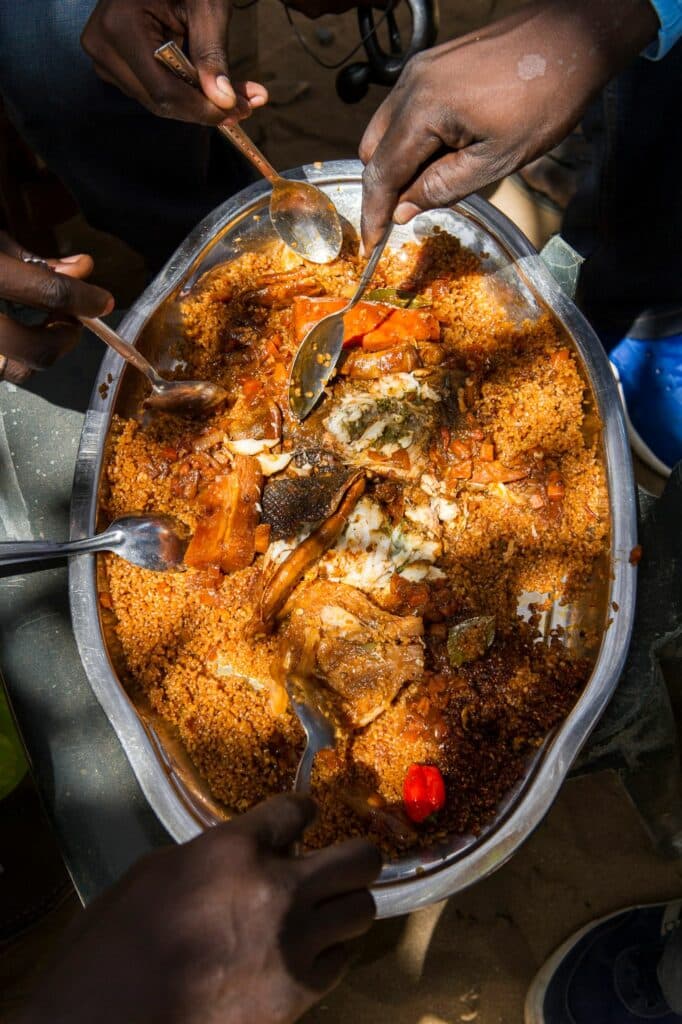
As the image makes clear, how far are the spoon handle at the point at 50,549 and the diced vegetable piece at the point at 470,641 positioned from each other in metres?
0.93

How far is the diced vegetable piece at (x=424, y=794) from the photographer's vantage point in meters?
1.76

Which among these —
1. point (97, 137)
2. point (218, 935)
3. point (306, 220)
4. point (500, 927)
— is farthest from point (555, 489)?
point (97, 137)

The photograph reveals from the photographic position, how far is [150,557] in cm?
190

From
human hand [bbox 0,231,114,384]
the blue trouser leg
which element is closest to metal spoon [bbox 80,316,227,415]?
human hand [bbox 0,231,114,384]

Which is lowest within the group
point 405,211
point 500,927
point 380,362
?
point 500,927

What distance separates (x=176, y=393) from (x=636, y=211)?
5.64 ft

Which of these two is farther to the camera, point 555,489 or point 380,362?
point 380,362

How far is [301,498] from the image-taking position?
2.03m

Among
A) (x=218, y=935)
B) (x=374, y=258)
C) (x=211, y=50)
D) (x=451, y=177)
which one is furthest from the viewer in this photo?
(x=374, y=258)

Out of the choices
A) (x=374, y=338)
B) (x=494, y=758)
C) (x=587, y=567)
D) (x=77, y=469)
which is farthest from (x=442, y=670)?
(x=77, y=469)

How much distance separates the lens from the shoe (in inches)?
108

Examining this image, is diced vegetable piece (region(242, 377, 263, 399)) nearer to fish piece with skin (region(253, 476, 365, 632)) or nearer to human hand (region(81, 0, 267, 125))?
fish piece with skin (region(253, 476, 365, 632))

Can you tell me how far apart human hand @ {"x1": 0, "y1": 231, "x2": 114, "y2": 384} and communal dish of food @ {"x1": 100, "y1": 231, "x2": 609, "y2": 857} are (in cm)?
32

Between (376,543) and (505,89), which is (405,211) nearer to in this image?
(505,89)
